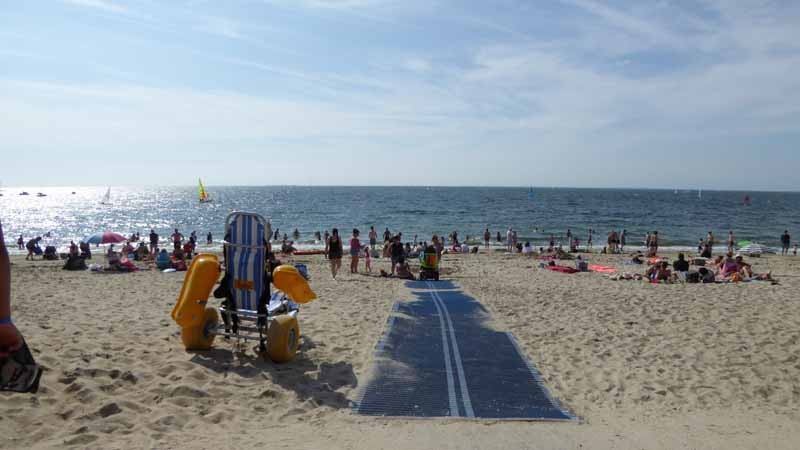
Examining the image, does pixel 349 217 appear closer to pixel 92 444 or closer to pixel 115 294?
pixel 115 294

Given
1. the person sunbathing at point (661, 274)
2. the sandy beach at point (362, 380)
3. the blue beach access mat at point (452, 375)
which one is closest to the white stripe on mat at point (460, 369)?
the blue beach access mat at point (452, 375)

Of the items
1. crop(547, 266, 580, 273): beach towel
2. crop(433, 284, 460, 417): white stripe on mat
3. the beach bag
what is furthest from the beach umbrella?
crop(433, 284, 460, 417): white stripe on mat

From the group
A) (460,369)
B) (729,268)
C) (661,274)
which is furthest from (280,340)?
(729,268)

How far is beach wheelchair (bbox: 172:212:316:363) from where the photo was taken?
23.0 feet

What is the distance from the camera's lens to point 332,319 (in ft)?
31.6

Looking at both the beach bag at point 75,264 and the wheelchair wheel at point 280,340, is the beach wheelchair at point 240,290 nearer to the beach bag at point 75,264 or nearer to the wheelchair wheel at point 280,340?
the wheelchair wheel at point 280,340

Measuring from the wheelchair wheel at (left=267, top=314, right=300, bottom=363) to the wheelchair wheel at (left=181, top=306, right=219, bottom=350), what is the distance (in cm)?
92

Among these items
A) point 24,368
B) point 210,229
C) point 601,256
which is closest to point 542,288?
point 24,368

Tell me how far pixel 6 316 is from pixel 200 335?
502 cm

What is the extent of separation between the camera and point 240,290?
23.7ft

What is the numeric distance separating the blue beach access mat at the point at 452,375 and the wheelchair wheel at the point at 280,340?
1187 mm

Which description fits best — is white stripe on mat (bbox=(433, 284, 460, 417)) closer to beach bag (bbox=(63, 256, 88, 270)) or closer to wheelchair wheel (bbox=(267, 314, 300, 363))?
wheelchair wheel (bbox=(267, 314, 300, 363))

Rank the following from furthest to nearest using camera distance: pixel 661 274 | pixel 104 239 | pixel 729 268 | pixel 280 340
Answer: pixel 104 239 → pixel 729 268 → pixel 661 274 → pixel 280 340

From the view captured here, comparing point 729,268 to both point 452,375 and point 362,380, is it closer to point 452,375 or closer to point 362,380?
point 452,375
